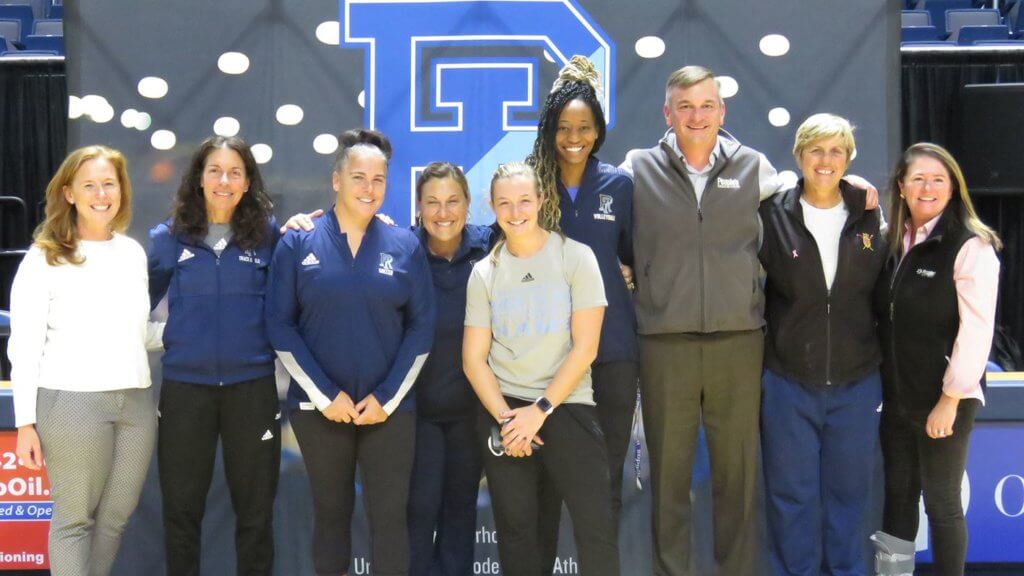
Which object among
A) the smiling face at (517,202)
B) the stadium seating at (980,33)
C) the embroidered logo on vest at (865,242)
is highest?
the stadium seating at (980,33)

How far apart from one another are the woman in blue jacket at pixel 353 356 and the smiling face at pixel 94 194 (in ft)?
1.86

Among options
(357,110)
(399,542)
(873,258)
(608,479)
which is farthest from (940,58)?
(399,542)

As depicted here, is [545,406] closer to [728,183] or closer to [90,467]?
[728,183]

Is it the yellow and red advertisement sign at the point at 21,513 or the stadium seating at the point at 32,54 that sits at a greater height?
the stadium seating at the point at 32,54

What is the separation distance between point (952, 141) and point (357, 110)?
4844 millimetres

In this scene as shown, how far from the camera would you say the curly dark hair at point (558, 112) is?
10.3 feet

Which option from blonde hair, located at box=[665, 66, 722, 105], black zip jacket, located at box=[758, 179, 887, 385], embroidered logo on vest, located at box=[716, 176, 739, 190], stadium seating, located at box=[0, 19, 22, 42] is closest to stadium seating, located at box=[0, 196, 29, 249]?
stadium seating, located at box=[0, 19, 22, 42]

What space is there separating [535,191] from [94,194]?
1419 millimetres

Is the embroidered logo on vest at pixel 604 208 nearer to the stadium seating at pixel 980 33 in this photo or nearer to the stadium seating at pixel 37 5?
the stadium seating at pixel 980 33

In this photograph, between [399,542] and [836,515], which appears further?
[836,515]

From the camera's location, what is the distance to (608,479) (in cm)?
290

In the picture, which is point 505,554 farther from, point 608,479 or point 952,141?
point 952,141

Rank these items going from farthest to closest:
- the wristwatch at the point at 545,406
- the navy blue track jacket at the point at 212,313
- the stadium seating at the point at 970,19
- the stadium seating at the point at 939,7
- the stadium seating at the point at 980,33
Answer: the stadium seating at the point at 939,7
the stadium seating at the point at 970,19
the stadium seating at the point at 980,33
the navy blue track jacket at the point at 212,313
the wristwatch at the point at 545,406

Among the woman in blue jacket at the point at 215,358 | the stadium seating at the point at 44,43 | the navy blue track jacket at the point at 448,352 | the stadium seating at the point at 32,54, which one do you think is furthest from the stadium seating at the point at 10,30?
the navy blue track jacket at the point at 448,352
